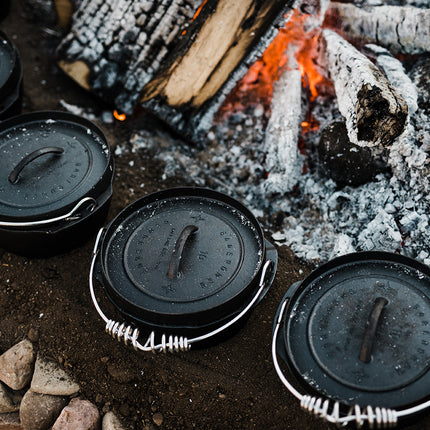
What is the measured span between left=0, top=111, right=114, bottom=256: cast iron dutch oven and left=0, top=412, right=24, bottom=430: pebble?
2.35 ft

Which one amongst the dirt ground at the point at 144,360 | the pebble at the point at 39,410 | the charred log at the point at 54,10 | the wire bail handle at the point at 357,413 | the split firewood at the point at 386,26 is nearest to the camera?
the wire bail handle at the point at 357,413

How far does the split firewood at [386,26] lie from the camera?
2.51m

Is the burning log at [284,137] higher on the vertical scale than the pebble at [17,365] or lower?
higher

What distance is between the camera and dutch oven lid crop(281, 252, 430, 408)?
1.42 metres

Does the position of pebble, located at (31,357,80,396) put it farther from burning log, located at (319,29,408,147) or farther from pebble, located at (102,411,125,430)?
burning log, located at (319,29,408,147)

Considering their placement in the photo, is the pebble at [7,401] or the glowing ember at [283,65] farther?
the glowing ember at [283,65]

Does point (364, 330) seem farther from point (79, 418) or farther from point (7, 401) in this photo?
point (7, 401)

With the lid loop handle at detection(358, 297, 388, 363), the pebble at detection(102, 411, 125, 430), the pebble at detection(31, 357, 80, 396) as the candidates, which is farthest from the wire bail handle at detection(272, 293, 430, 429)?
the pebble at detection(31, 357, 80, 396)

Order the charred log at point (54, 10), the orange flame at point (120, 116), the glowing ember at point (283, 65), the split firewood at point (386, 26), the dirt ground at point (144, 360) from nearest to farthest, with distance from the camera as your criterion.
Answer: the dirt ground at point (144, 360) → the split firewood at point (386, 26) → the glowing ember at point (283, 65) → the orange flame at point (120, 116) → the charred log at point (54, 10)

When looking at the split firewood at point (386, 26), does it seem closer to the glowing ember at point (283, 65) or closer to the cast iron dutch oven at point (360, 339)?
the glowing ember at point (283, 65)

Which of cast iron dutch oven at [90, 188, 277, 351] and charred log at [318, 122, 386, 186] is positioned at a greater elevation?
charred log at [318, 122, 386, 186]

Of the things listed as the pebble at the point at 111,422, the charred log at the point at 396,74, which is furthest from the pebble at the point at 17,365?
the charred log at the point at 396,74

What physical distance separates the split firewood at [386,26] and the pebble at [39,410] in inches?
95.3

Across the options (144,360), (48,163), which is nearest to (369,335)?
(144,360)
